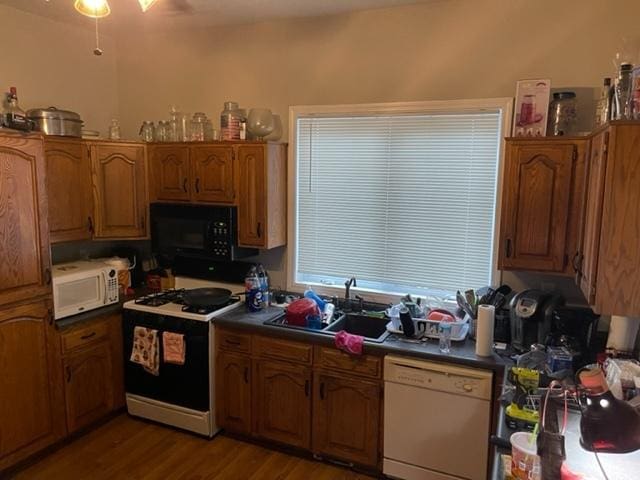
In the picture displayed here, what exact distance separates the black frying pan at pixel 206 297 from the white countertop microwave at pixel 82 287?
0.51 metres

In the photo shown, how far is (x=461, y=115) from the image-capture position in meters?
2.98

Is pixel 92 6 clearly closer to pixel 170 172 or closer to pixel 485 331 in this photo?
pixel 170 172

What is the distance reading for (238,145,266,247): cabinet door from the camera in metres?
3.25

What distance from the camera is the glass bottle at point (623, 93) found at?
1859 millimetres

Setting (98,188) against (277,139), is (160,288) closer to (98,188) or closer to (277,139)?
(98,188)

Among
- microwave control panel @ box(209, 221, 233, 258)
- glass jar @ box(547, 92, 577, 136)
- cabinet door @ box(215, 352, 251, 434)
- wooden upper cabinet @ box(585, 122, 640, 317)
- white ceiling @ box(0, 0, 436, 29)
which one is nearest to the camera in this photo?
wooden upper cabinet @ box(585, 122, 640, 317)

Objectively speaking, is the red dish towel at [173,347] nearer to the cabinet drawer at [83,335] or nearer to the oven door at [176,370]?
the oven door at [176,370]

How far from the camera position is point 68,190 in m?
3.22

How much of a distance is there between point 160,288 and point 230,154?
1.22 m

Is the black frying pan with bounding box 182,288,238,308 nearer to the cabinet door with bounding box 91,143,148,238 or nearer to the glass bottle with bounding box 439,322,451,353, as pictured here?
the cabinet door with bounding box 91,143,148,238

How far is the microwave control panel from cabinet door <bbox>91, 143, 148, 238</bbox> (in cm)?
59

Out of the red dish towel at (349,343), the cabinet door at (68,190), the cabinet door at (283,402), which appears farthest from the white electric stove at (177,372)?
the red dish towel at (349,343)

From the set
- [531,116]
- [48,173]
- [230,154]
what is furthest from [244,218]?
[531,116]

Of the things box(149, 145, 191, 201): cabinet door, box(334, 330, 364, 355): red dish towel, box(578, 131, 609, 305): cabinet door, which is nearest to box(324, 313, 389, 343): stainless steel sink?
box(334, 330, 364, 355): red dish towel
